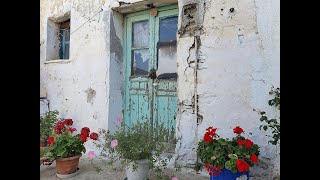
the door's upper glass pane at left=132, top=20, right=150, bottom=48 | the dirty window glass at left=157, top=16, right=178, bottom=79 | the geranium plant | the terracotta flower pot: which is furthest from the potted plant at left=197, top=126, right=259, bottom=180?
the door's upper glass pane at left=132, top=20, right=150, bottom=48

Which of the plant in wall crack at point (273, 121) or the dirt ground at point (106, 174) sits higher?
the plant in wall crack at point (273, 121)

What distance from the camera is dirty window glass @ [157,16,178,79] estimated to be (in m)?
3.40

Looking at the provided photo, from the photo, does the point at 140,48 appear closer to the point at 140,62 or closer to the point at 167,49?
the point at 140,62

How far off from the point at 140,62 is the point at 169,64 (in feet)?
1.78

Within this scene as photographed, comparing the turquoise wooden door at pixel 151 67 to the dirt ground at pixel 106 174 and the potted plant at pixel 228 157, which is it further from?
the potted plant at pixel 228 157

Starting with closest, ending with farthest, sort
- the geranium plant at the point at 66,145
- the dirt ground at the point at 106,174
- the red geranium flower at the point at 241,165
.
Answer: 1. the red geranium flower at the point at 241,165
2. the dirt ground at the point at 106,174
3. the geranium plant at the point at 66,145

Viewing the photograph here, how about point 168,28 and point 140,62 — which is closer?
point 168,28

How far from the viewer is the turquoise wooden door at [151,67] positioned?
3.41 meters

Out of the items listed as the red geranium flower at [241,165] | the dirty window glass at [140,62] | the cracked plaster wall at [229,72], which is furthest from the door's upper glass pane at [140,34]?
the red geranium flower at [241,165]

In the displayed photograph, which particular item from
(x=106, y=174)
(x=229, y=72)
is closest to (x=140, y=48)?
(x=229, y=72)

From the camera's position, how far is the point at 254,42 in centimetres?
257

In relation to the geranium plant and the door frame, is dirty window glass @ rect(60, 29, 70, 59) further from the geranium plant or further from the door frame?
the geranium plant

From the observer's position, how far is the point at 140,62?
12.4 ft
